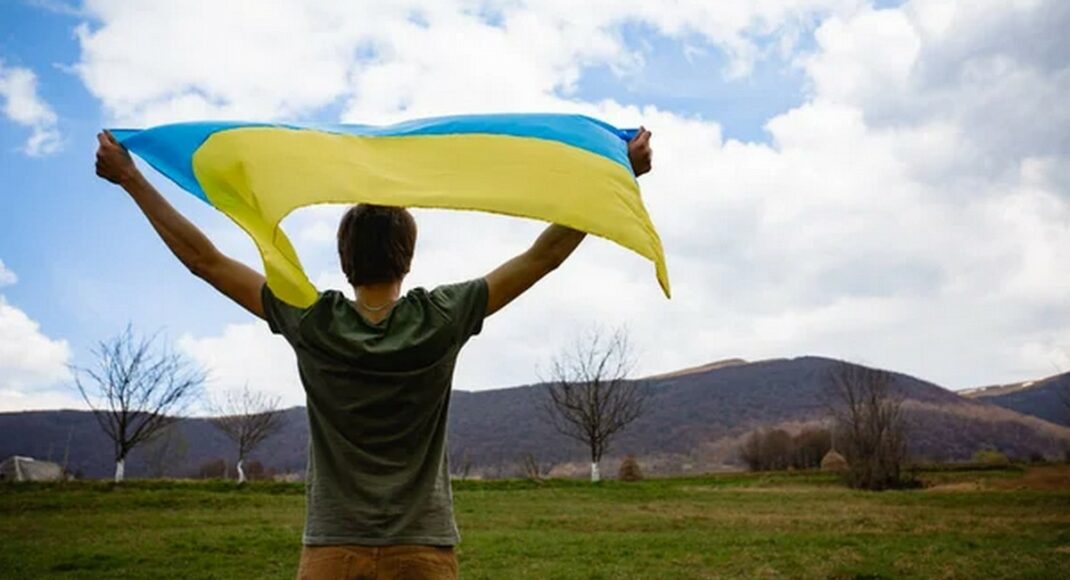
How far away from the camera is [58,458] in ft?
255

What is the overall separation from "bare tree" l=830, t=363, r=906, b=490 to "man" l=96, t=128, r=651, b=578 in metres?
36.2

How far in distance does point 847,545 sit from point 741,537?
2022 mm

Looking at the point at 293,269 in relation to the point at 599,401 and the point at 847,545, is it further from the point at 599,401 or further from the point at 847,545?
the point at 599,401

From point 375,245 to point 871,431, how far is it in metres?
38.5

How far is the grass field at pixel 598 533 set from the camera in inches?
443

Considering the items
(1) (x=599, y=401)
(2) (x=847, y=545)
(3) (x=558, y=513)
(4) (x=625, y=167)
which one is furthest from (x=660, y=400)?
(4) (x=625, y=167)

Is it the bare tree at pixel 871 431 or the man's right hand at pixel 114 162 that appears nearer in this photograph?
the man's right hand at pixel 114 162

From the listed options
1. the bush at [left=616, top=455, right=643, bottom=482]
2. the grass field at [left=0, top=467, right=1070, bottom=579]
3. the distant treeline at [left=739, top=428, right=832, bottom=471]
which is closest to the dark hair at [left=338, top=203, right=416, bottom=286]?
the grass field at [left=0, top=467, right=1070, bottom=579]

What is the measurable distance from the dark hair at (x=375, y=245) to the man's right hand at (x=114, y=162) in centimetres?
78

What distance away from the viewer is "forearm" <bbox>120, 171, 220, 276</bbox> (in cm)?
240

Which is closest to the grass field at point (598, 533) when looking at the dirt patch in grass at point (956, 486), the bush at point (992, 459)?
the dirt patch in grass at point (956, 486)

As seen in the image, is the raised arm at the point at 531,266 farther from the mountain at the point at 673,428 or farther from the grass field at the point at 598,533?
the mountain at the point at 673,428

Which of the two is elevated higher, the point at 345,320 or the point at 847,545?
the point at 345,320

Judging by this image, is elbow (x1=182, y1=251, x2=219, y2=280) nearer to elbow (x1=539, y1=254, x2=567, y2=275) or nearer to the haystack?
elbow (x1=539, y1=254, x2=567, y2=275)
